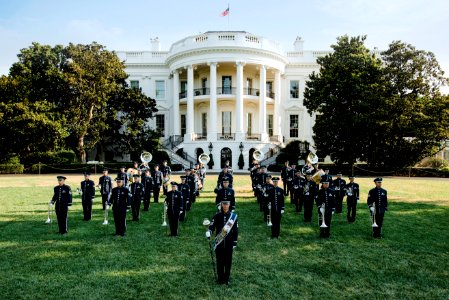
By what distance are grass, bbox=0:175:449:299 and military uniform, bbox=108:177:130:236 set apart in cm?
33

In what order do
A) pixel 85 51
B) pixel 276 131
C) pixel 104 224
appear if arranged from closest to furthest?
pixel 104 224, pixel 85 51, pixel 276 131

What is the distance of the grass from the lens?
6.61m

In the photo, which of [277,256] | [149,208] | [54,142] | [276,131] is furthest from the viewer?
[276,131]

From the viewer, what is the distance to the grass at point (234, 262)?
21.7 feet

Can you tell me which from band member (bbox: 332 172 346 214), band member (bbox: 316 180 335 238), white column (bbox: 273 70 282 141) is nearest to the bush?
white column (bbox: 273 70 282 141)

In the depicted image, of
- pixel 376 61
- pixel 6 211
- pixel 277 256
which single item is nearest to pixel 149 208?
pixel 6 211

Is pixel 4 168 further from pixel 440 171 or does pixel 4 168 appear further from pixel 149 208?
pixel 440 171

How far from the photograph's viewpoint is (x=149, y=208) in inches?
606

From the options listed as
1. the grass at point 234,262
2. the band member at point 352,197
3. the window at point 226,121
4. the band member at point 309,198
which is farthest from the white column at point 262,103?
the band member at point 352,197

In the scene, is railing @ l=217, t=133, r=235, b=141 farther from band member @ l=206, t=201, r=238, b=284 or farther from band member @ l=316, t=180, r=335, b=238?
band member @ l=206, t=201, r=238, b=284

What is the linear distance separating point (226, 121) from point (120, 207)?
3179 cm

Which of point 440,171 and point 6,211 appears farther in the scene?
point 440,171

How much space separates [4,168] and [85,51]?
44.9ft

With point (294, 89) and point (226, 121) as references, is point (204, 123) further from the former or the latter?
point (294, 89)
